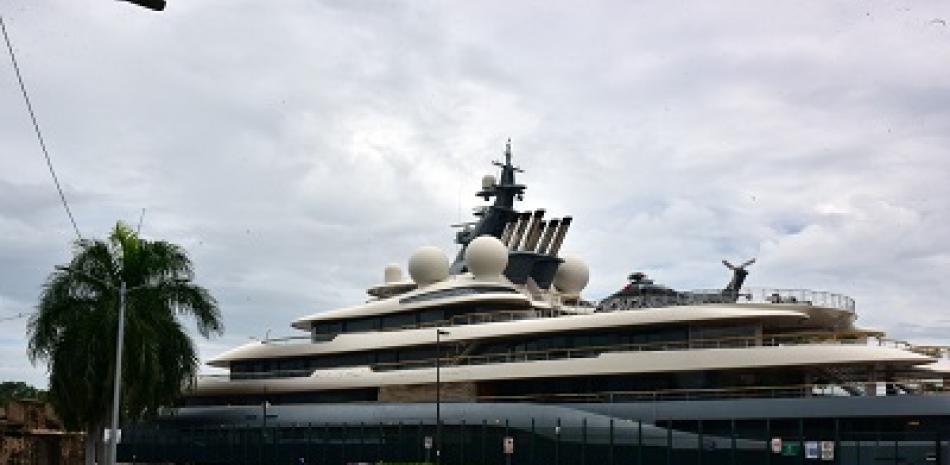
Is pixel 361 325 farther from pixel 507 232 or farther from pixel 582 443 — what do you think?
pixel 582 443

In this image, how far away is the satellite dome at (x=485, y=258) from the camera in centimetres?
6644

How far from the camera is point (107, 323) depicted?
41438mm

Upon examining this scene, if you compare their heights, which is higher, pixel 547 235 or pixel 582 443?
pixel 547 235

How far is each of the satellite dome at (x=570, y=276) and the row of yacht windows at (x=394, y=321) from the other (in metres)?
11.6

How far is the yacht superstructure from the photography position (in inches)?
1978

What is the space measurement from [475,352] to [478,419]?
235 inches

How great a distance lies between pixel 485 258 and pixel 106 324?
28996 millimetres

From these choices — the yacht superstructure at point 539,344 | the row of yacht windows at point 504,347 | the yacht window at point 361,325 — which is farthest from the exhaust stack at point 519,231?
the row of yacht windows at point 504,347

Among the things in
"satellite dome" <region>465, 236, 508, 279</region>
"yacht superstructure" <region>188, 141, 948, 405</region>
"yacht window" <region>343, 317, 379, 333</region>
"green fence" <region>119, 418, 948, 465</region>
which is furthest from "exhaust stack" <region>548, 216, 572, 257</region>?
"green fence" <region>119, 418, 948, 465</region>

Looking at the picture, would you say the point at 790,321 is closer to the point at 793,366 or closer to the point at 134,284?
the point at 793,366

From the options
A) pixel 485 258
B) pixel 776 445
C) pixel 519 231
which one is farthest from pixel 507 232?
pixel 776 445

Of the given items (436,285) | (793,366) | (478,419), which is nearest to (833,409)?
(793,366)

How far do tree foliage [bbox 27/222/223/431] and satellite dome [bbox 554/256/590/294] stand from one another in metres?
33.9

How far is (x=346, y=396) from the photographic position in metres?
66.0
